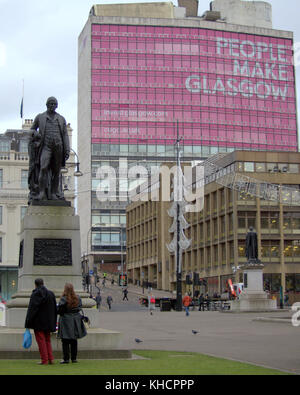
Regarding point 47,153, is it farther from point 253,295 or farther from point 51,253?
point 253,295

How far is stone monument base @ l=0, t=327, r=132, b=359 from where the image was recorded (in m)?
13.4

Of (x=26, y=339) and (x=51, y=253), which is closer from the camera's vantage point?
(x=26, y=339)

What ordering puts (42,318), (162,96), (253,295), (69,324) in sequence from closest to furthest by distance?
1. (42,318)
2. (69,324)
3. (253,295)
4. (162,96)

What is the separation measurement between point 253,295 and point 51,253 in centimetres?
3537

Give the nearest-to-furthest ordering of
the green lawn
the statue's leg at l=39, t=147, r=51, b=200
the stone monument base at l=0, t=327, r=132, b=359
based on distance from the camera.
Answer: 1. the green lawn
2. the stone monument base at l=0, t=327, r=132, b=359
3. the statue's leg at l=39, t=147, r=51, b=200

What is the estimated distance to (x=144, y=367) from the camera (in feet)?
39.4

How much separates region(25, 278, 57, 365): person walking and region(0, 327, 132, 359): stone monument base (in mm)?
1003

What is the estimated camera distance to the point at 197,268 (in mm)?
87062

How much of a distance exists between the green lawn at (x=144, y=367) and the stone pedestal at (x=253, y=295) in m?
35.0

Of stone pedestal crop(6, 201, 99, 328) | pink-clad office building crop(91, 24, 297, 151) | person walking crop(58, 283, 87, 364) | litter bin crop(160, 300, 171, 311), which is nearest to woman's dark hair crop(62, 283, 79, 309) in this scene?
person walking crop(58, 283, 87, 364)

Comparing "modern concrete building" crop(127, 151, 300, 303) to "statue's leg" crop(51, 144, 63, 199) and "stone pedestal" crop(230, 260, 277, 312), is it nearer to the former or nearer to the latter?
"stone pedestal" crop(230, 260, 277, 312)

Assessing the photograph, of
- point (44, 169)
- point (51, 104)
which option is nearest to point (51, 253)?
point (44, 169)

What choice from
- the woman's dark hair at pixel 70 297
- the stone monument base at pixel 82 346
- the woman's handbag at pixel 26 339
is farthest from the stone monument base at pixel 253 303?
the woman's handbag at pixel 26 339
